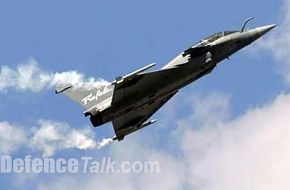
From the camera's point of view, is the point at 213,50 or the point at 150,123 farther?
the point at 150,123

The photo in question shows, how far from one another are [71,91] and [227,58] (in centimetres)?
1417

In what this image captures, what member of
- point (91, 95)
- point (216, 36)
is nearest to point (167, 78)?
point (216, 36)

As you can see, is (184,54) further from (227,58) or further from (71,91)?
(71,91)

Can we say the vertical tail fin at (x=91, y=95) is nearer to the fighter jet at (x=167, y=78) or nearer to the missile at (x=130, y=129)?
the fighter jet at (x=167, y=78)

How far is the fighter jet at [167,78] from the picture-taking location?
85.3 meters

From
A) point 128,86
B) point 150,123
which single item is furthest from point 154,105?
point 128,86

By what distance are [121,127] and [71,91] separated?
5.39 m

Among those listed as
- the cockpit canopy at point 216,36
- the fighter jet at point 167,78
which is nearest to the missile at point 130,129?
the fighter jet at point 167,78

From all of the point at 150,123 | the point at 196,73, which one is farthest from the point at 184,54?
the point at 150,123

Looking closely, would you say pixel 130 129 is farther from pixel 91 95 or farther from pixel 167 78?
pixel 167 78

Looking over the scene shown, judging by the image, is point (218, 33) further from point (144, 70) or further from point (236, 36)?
point (144, 70)

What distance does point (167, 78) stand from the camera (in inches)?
3361

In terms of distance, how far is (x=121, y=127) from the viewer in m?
91.0

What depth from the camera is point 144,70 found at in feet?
269
